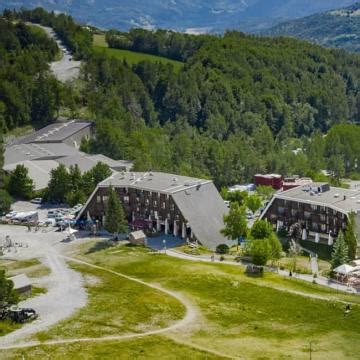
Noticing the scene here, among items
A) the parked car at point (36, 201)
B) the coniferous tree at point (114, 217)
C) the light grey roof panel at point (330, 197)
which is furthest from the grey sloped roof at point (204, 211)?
the parked car at point (36, 201)

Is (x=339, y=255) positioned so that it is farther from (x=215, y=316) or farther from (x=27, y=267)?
(x=27, y=267)

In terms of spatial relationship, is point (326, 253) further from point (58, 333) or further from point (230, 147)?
point (230, 147)

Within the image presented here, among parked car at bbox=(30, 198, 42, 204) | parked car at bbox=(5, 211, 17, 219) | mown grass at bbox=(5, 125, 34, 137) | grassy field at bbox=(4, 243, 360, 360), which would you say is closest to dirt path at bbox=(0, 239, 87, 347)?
grassy field at bbox=(4, 243, 360, 360)

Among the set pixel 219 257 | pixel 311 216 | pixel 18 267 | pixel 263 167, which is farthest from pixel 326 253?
pixel 263 167

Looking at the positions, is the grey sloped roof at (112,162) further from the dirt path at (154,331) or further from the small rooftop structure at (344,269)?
the small rooftop structure at (344,269)

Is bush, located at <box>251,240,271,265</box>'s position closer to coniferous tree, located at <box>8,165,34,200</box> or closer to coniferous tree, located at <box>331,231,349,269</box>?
coniferous tree, located at <box>331,231,349,269</box>
